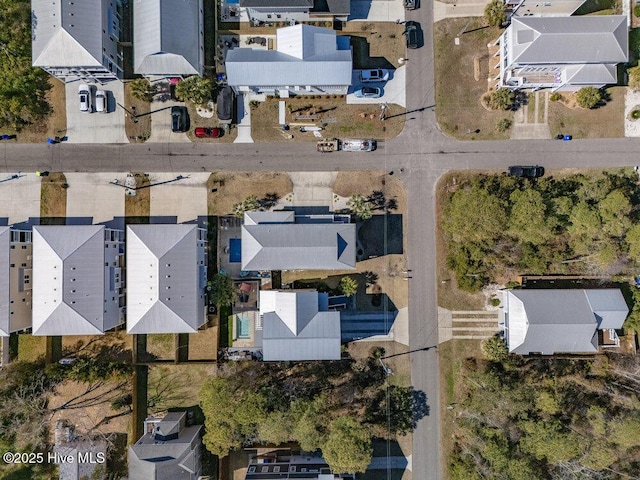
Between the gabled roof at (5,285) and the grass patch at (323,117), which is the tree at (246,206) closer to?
the grass patch at (323,117)

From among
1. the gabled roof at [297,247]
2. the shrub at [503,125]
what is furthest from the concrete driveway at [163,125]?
the shrub at [503,125]

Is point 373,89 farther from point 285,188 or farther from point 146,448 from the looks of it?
point 146,448

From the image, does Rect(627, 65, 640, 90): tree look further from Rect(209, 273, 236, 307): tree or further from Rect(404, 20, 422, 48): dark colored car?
Rect(209, 273, 236, 307): tree

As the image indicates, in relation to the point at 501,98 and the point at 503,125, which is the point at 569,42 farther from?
the point at 503,125

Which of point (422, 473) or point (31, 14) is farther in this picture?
point (422, 473)

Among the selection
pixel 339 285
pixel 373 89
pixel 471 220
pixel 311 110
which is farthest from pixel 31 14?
pixel 471 220

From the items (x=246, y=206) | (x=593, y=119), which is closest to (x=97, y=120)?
(x=246, y=206)
